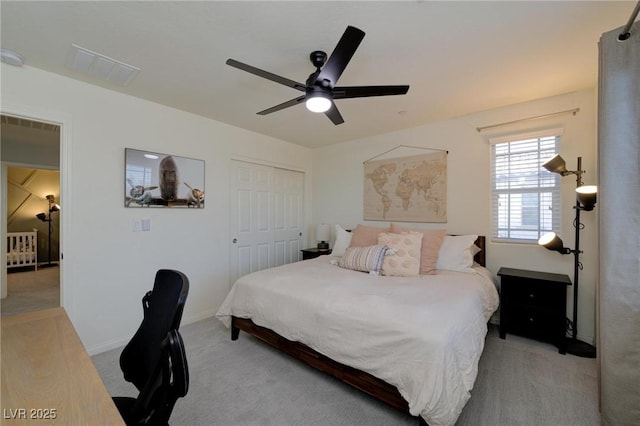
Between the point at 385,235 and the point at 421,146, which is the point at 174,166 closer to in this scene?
the point at 385,235

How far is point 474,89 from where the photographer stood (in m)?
2.55

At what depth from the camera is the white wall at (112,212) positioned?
234 centimetres

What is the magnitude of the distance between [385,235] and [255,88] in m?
2.05

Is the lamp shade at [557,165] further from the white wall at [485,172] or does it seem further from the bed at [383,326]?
the bed at [383,326]

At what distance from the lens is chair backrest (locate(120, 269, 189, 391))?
0.97 metres

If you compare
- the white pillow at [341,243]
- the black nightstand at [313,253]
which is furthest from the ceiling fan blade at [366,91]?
the black nightstand at [313,253]

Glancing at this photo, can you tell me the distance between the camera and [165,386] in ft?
2.93

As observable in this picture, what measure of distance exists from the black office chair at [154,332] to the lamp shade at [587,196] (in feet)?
10.4

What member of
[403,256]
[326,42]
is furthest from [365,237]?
[326,42]

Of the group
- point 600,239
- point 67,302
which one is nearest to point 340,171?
point 600,239

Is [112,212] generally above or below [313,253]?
above

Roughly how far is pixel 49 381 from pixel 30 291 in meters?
5.03

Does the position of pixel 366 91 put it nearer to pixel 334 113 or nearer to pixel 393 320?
pixel 334 113

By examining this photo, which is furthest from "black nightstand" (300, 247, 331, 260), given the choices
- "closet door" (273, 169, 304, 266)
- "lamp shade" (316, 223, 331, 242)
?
"closet door" (273, 169, 304, 266)
